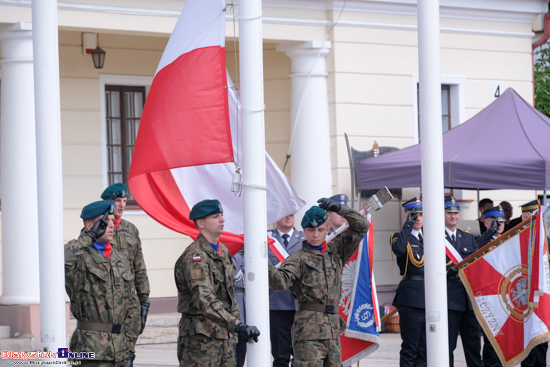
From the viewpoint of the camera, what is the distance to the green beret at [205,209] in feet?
19.6

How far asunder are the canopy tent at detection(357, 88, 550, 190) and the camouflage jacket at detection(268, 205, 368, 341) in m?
3.59

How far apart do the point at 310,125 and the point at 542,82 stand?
976 cm

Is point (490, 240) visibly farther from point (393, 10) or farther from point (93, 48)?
point (93, 48)

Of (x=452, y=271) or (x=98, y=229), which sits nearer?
(x=98, y=229)

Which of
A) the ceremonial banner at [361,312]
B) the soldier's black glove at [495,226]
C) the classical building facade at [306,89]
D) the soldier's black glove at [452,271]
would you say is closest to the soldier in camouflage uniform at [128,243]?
the ceremonial banner at [361,312]

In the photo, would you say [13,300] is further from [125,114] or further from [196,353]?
[196,353]

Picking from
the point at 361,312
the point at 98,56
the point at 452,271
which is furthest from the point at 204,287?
the point at 98,56

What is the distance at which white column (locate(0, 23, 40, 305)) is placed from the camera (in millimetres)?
10188

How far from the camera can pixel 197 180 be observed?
261 inches

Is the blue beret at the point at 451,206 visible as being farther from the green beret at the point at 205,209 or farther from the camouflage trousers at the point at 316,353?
the green beret at the point at 205,209

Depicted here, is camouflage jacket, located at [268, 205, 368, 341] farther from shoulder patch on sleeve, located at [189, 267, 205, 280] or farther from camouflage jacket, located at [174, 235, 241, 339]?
shoulder patch on sleeve, located at [189, 267, 205, 280]

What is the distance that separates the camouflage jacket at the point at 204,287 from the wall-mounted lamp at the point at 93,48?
642 centimetres

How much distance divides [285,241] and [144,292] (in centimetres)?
142

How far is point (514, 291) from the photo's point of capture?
809 cm
